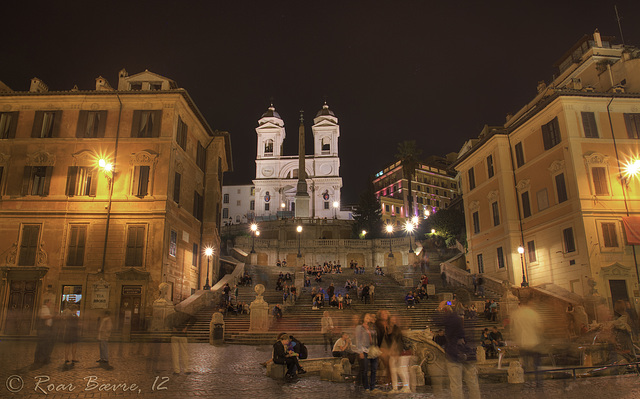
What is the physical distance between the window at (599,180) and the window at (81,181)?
94.3 feet

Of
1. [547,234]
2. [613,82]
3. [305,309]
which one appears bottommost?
[305,309]

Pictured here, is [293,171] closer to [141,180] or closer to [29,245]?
[141,180]

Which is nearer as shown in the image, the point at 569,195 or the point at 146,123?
the point at 569,195

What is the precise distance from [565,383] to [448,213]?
44.9 metres

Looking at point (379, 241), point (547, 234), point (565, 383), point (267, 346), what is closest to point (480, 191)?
point (547, 234)

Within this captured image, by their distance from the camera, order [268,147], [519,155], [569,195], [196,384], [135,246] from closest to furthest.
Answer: [196,384], [135,246], [569,195], [519,155], [268,147]

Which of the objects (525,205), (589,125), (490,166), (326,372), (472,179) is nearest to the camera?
(326,372)

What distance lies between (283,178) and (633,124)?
226ft

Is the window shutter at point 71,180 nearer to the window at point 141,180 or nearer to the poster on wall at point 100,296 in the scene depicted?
the window at point 141,180

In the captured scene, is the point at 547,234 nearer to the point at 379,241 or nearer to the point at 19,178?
the point at 379,241

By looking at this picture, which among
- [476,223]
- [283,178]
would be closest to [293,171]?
[283,178]

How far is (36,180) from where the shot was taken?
93.2 feet

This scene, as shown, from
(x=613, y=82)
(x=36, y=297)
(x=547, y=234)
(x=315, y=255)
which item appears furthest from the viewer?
(x=315, y=255)

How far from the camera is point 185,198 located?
1222 inches
